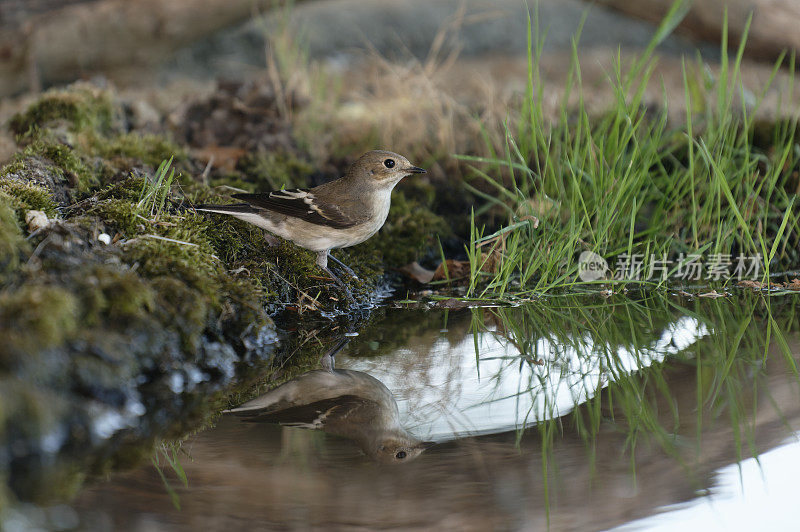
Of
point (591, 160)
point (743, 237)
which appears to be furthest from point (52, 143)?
point (743, 237)

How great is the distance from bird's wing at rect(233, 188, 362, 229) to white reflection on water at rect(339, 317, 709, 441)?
84 centimetres

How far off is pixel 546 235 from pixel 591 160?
1.59 ft

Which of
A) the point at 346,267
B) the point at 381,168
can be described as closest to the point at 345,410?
the point at 346,267

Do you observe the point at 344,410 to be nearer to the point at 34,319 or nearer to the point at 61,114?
the point at 34,319

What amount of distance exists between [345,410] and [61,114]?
3.41 meters

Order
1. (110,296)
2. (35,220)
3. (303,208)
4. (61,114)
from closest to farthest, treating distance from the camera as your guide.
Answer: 1. (110,296)
2. (35,220)
3. (303,208)
4. (61,114)

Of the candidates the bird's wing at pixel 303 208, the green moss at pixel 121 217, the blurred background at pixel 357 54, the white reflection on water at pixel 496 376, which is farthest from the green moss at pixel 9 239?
the blurred background at pixel 357 54

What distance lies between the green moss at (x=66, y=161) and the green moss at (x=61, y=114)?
682mm

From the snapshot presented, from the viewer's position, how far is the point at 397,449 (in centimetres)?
221

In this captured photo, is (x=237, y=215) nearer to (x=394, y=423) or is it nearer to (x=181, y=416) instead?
(x=181, y=416)

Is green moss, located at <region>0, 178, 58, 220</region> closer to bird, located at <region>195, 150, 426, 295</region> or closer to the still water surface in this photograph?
bird, located at <region>195, 150, 426, 295</region>

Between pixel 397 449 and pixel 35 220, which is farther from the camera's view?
pixel 35 220

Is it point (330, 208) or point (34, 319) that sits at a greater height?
point (34, 319)

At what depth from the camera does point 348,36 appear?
35.0ft
